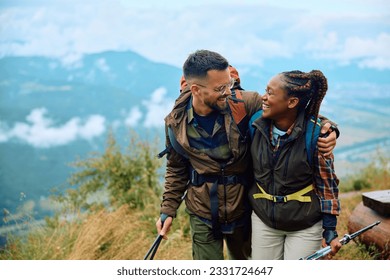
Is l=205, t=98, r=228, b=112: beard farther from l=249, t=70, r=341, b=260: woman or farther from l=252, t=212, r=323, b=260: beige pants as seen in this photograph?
l=252, t=212, r=323, b=260: beige pants

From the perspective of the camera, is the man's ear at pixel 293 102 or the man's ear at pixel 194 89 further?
the man's ear at pixel 194 89

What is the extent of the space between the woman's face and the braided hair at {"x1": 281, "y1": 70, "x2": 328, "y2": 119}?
3cm

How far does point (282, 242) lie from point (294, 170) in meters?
0.58

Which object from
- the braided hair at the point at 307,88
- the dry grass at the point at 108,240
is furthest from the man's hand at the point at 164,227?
the dry grass at the point at 108,240

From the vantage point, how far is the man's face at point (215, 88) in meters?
3.50

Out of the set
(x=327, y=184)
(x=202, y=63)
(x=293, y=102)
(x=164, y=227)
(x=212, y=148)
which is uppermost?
(x=202, y=63)

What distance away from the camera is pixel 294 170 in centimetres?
330

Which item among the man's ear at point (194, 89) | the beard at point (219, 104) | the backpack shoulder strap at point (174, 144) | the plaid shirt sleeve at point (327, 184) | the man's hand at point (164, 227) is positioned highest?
the man's ear at point (194, 89)

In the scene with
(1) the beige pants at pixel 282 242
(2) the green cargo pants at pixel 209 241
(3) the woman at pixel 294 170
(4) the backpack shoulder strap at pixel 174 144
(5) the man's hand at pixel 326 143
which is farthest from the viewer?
(2) the green cargo pants at pixel 209 241

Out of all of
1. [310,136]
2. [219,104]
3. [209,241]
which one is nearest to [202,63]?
[219,104]

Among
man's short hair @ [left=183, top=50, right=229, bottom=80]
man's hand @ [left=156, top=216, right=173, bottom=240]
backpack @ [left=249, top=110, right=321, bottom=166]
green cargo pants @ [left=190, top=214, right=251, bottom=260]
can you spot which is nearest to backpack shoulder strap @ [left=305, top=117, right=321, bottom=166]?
backpack @ [left=249, top=110, right=321, bottom=166]

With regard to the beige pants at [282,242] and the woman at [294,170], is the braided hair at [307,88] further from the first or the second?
the beige pants at [282,242]

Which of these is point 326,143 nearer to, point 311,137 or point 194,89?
point 311,137
